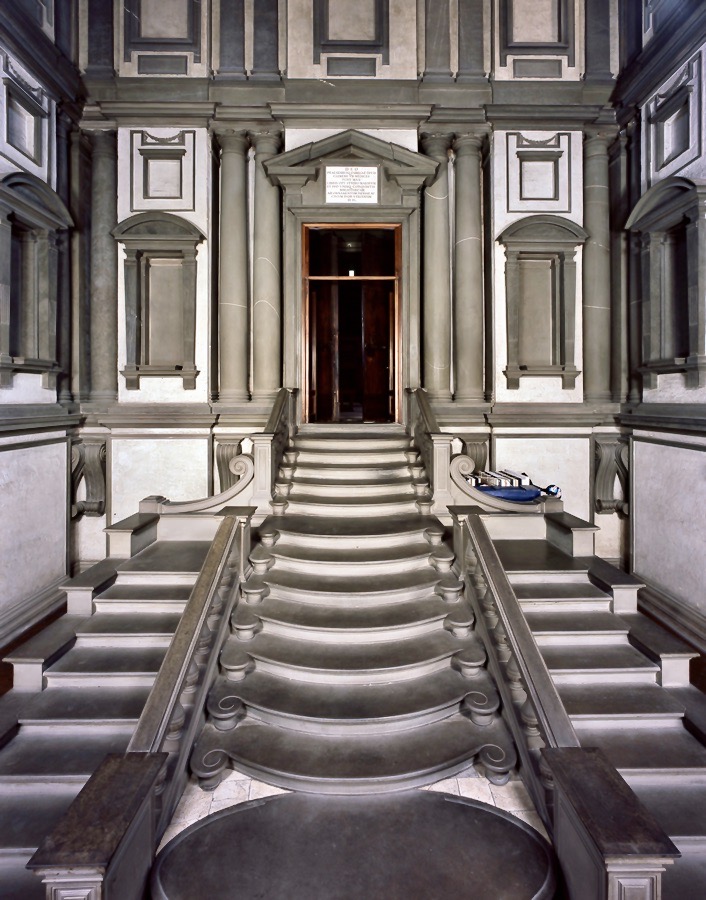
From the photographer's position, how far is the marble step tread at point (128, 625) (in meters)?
4.22

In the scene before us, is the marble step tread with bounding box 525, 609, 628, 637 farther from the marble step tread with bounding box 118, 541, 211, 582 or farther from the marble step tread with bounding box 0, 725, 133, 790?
the marble step tread with bounding box 0, 725, 133, 790

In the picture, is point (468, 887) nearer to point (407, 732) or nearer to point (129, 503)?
point (407, 732)

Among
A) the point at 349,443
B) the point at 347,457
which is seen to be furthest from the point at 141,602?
the point at 349,443

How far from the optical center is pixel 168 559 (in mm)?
5223

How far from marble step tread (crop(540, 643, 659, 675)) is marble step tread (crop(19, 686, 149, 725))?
2.85m

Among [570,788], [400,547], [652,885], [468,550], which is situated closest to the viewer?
[652,885]

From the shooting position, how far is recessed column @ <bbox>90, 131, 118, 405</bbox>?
7.26 metres

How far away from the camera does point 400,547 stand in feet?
16.7

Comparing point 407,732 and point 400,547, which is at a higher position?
point 400,547

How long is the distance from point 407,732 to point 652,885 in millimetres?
1518

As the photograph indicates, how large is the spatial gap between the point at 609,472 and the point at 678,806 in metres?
4.83

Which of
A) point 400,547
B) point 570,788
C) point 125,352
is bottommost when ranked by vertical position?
point 570,788

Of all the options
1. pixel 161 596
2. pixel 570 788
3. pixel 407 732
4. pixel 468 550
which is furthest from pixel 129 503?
pixel 570 788

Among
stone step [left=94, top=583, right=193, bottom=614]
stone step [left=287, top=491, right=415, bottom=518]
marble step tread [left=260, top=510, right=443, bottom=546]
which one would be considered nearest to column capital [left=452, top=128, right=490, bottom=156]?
stone step [left=287, top=491, right=415, bottom=518]
